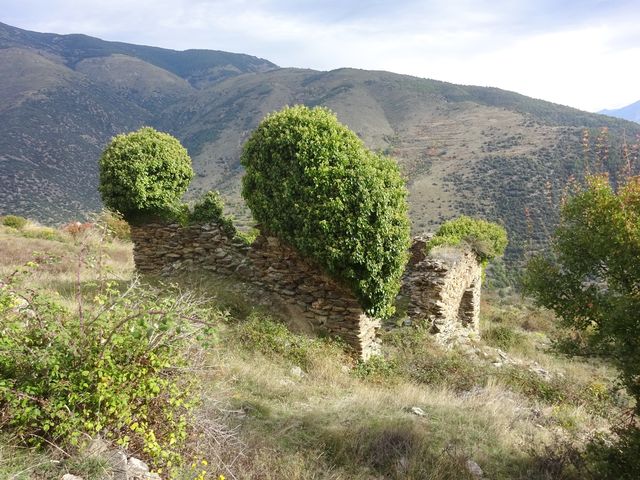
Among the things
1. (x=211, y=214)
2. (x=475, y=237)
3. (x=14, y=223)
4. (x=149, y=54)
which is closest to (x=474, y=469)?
(x=211, y=214)

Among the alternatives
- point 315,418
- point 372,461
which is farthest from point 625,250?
point 315,418

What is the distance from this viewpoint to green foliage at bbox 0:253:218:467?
306 cm

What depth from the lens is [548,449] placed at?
4.78m

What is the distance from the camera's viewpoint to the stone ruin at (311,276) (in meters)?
8.52

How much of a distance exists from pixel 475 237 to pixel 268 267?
7938mm

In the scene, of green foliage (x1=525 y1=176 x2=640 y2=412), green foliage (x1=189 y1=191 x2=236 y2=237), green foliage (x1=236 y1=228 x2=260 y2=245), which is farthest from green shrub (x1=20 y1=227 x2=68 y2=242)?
green foliage (x1=525 y1=176 x2=640 y2=412)

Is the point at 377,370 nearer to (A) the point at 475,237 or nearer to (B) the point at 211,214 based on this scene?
(B) the point at 211,214

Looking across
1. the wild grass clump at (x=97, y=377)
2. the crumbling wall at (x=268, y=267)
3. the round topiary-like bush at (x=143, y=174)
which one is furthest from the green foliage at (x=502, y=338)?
the wild grass clump at (x=97, y=377)

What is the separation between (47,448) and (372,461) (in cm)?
296

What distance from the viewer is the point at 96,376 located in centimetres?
321

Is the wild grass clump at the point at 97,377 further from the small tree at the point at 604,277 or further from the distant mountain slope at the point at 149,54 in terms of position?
the distant mountain slope at the point at 149,54

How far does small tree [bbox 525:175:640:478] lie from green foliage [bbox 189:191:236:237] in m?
6.74

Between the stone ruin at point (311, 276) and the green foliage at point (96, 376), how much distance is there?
16.2 feet

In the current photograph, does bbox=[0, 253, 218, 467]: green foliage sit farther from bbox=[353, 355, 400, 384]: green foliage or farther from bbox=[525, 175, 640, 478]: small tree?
bbox=[353, 355, 400, 384]: green foliage
